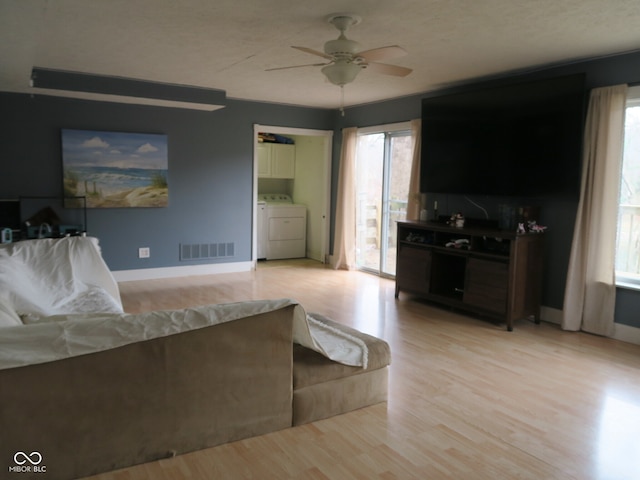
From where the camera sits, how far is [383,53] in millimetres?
3172

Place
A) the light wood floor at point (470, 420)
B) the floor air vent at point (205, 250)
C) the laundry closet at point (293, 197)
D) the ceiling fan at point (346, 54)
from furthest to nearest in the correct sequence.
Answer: the laundry closet at point (293, 197)
the floor air vent at point (205, 250)
the ceiling fan at point (346, 54)
the light wood floor at point (470, 420)

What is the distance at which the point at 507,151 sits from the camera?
4793 millimetres

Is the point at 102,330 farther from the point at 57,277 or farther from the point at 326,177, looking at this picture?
the point at 326,177

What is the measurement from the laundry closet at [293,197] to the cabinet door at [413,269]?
2.47 meters

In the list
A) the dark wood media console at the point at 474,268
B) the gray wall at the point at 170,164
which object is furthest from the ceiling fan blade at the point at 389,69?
the gray wall at the point at 170,164

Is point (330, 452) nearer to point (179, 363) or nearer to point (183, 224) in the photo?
point (179, 363)

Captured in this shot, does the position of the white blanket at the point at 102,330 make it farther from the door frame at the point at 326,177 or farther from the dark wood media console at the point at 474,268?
the door frame at the point at 326,177

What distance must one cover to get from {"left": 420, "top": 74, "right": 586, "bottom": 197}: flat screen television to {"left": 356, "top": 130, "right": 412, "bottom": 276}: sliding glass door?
933 mm

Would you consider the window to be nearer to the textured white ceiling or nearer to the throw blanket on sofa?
the textured white ceiling

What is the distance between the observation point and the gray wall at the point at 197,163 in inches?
184

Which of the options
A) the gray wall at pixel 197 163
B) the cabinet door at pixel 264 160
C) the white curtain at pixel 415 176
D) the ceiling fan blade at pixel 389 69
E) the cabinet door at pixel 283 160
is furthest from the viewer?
the cabinet door at pixel 283 160

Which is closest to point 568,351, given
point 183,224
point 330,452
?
point 330,452

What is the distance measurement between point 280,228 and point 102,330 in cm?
618

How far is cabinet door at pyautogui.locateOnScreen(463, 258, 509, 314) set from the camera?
451 centimetres
